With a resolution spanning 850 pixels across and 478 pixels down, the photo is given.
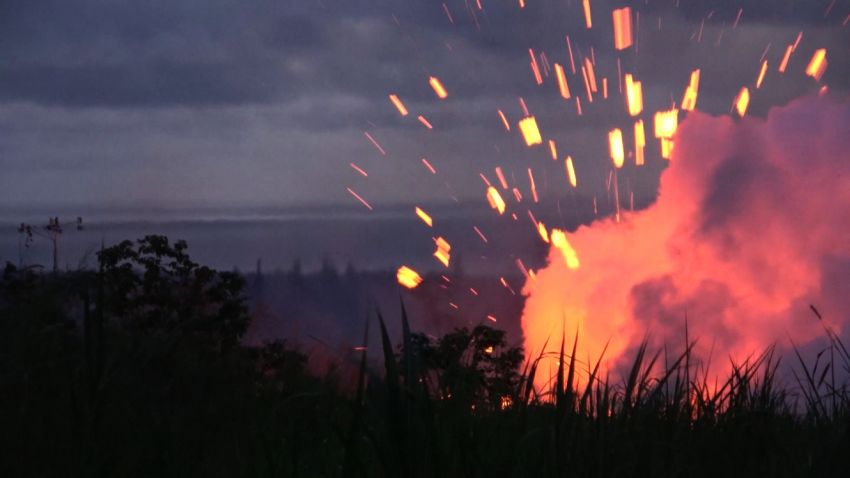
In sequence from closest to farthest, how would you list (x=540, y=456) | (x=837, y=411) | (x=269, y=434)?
1. (x=540, y=456)
2. (x=269, y=434)
3. (x=837, y=411)

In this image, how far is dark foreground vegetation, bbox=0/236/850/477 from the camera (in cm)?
448

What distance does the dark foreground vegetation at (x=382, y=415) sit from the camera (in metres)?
4.48

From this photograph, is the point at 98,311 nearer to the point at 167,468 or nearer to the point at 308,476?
the point at 167,468

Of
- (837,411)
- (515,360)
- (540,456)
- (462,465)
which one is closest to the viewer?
(462,465)

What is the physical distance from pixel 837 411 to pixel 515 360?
15114 mm

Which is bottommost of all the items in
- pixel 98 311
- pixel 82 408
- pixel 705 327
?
pixel 82 408

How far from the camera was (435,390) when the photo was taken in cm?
515

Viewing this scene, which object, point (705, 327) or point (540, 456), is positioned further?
point (705, 327)

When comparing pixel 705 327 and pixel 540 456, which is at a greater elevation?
pixel 705 327

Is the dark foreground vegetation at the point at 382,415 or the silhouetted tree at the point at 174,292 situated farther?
the silhouetted tree at the point at 174,292

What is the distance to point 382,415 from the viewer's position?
14.6ft

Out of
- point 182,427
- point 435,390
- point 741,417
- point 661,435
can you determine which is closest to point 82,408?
point 182,427

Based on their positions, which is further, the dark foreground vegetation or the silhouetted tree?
the silhouetted tree

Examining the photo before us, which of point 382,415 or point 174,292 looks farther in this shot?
point 174,292
